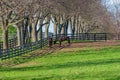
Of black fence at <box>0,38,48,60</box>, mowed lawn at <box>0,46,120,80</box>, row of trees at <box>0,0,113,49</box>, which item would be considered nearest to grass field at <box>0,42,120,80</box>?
mowed lawn at <box>0,46,120,80</box>

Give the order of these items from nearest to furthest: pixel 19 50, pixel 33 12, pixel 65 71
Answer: pixel 65 71 → pixel 19 50 → pixel 33 12

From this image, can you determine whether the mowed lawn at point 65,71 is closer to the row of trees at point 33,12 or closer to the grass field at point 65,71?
the grass field at point 65,71

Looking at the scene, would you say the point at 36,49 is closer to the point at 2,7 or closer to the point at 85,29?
the point at 2,7

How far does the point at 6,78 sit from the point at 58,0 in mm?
22876

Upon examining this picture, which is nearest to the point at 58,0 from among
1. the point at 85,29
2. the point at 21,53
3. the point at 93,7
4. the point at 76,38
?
the point at 21,53

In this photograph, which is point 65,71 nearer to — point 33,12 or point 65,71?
point 65,71

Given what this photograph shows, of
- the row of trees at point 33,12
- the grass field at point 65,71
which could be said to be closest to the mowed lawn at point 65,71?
the grass field at point 65,71

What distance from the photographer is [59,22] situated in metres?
60.4

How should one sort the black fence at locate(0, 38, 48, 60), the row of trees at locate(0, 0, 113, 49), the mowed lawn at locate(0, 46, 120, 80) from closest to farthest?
the mowed lawn at locate(0, 46, 120, 80) < the black fence at locate(0, 38, 48, 60) < the row of trees at locate(0, 0, 113, 49)

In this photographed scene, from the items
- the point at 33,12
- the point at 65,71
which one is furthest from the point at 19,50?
the point at 65,71

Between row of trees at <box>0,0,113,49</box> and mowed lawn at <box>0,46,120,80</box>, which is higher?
row of trees at <box>0,0,113,49</box>

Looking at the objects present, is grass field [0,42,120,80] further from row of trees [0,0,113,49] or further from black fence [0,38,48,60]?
row of trees [0,0,113,49]

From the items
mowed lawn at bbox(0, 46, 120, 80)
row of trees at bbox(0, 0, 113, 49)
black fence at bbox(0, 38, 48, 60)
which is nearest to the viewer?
mowed lawn at bbox(0, 46, 120, 80)

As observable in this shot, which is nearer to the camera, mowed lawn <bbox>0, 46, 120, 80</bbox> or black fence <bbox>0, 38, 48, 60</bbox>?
mowed lawn <bbox>0, 46, 120, 80</bbox>
